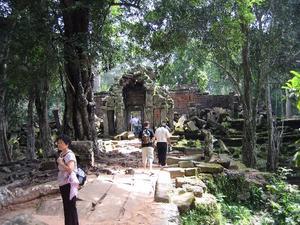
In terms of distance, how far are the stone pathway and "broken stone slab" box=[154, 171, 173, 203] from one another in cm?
15

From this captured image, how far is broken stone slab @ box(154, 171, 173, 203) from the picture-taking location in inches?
296

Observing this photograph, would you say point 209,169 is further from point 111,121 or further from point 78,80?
point 111,121

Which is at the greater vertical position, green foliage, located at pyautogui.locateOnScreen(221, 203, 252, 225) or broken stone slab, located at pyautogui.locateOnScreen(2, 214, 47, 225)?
broken stone slab, located at pyautogui.locateOnScreen(2, 214, 47, 225)

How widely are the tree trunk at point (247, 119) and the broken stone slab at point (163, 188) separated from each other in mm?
7964

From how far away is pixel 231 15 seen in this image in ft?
51.3

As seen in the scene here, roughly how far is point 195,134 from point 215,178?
13168 mm

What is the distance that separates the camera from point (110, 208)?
7129mm

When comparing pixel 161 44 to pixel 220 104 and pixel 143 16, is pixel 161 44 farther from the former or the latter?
pixel 220 104

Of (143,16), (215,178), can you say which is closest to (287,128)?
(143,16)

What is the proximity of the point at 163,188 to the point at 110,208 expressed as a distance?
150 cm

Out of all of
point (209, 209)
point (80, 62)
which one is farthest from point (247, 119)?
point (209, 209)

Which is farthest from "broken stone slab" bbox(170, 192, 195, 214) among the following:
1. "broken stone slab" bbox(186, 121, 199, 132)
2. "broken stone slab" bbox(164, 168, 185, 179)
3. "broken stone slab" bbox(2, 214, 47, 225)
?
"broken stone slab" bbox(186, 121, 199, 132)

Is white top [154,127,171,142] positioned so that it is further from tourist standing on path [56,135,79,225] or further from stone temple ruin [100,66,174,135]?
stone temple ruin [100,66,174,135]

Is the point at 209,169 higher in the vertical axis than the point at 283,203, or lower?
higher
